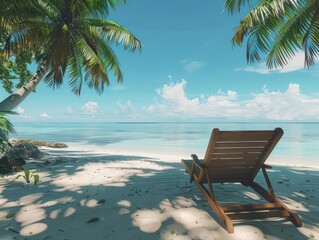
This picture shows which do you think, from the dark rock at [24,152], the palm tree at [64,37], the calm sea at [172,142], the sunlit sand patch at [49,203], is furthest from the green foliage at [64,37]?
the sunlit sand patch at [49,203]

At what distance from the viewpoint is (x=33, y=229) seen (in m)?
3.11

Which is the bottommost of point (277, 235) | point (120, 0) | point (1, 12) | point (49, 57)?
point (277, 235)

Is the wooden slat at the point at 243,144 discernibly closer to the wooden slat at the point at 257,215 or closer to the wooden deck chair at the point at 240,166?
the wooden deck chair at the point at 240,166

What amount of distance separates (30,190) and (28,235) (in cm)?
Result: 193

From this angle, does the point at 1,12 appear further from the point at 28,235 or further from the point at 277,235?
the point at 277,235

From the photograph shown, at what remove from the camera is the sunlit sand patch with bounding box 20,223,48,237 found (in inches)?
119

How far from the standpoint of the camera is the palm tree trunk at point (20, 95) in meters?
9.02

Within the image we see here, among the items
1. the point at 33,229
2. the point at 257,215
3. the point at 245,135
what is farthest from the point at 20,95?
the point at 257,215

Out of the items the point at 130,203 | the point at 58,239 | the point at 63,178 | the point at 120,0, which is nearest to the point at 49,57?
the point at 120,0

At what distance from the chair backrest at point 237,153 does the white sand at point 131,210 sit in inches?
18.1

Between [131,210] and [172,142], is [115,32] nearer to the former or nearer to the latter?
[131,210]

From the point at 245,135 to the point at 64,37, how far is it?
303 inches

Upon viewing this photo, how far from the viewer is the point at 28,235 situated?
297cm

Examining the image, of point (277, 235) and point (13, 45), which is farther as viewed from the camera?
point (13, 45)
